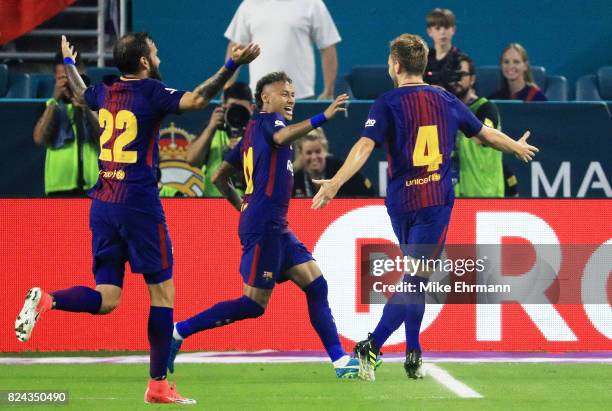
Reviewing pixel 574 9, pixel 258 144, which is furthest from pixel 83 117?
pixel 574 9

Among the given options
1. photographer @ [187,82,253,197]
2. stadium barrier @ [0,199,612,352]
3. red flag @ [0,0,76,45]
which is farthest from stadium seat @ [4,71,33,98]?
stadium barrier @ [0,199,612,352]

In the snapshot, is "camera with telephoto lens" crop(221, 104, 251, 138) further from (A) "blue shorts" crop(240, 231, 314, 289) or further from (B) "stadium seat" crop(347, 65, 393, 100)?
(B) "stadium seat" crop(347, 65, 393, 100)

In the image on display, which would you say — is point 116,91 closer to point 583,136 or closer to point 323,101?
point 323,101

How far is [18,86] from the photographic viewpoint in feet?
41.9

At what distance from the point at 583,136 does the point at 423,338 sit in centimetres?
274

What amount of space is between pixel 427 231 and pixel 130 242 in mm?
2018

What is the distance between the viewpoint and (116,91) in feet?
23.4

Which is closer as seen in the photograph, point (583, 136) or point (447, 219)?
point (447, 219)

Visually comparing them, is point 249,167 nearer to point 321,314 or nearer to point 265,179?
point 265,179

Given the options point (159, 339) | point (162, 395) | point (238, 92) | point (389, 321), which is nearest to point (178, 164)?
point (238, 92)

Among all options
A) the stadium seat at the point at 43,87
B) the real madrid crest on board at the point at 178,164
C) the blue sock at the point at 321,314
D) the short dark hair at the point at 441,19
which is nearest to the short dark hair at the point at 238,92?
the real madrid crest on board at the point at 178,164

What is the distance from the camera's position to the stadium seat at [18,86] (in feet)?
41.7

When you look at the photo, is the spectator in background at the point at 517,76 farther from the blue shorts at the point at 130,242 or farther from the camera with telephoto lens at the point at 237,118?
the blue shorts at the point at 130,242

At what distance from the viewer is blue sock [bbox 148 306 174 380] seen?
7078mm
